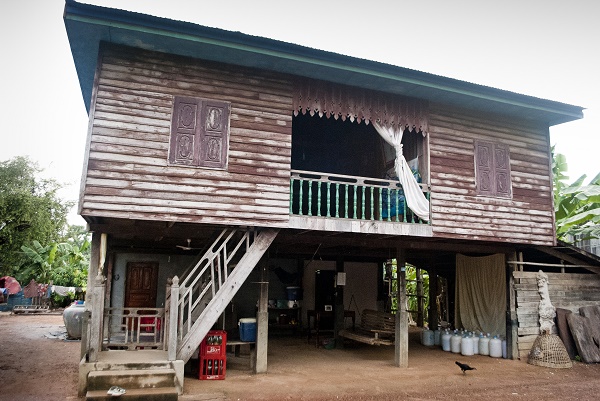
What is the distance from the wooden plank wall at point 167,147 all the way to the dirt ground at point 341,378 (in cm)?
302

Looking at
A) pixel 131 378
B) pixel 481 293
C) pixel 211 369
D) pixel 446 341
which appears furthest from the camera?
pixel 481 293

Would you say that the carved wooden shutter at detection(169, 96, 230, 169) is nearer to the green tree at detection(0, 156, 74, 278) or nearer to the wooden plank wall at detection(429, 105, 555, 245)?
the wooden plank wall at detection(429, 105, 555, 245)

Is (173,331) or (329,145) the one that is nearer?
(173,331)

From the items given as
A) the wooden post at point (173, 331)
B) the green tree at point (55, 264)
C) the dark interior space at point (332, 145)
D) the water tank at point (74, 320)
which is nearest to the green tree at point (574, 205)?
the dark interior space at point (332, 145)

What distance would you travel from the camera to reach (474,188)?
1026 centimetres

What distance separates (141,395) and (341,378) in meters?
4.03

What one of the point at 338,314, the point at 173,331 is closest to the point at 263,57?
the point at 173,331

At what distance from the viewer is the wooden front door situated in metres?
14.0

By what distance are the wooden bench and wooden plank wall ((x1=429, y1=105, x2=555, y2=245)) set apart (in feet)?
11.0

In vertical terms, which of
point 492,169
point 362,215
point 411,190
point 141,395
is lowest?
point 141,395

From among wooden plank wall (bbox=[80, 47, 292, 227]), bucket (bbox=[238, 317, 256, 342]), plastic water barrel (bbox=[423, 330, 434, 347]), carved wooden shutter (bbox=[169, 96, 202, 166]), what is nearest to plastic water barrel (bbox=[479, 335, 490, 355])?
plastic water barrel (bbox=[423, 330, 434, 347])

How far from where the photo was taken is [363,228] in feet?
30.0

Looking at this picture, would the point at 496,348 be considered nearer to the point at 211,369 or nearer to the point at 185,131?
the point at 211,369

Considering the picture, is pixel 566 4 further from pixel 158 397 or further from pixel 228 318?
pixel 158 397
